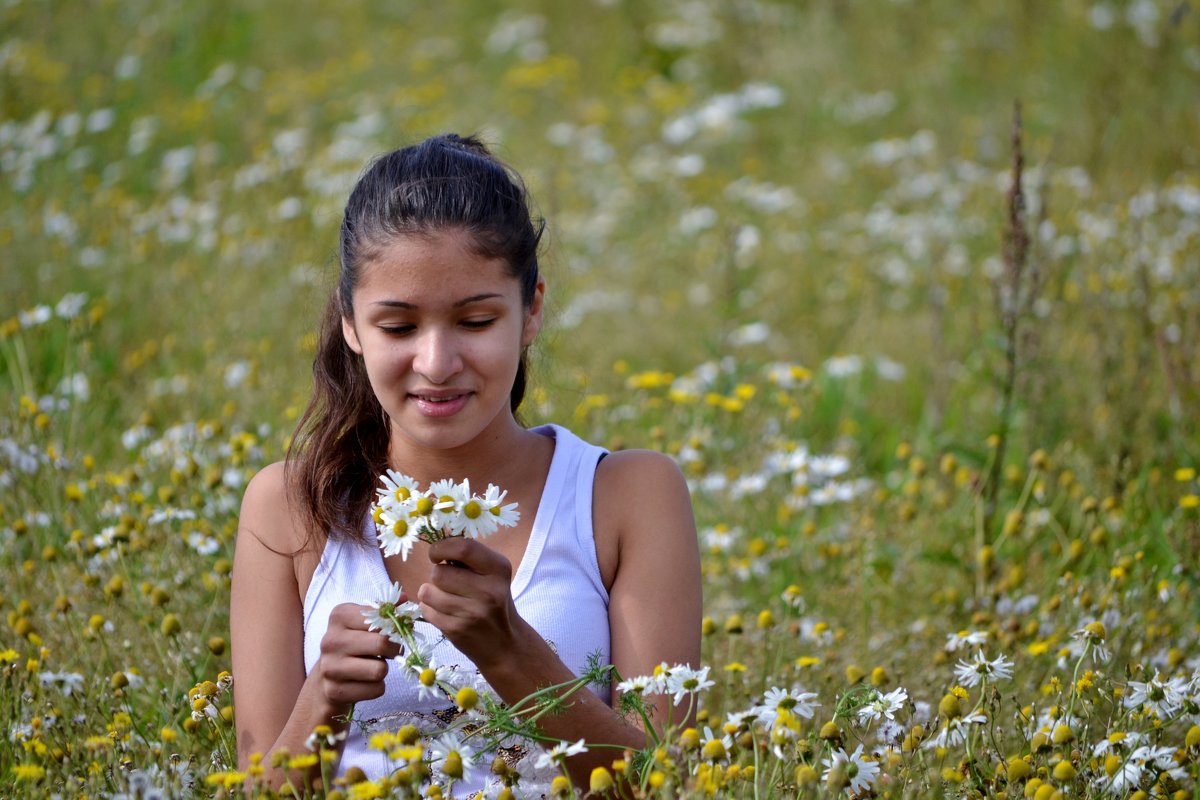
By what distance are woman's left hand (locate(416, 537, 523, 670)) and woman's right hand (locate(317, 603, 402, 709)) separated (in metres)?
0.09

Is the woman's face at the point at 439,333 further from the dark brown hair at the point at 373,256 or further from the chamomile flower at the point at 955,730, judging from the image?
the chamomile flower at the point at 955,730

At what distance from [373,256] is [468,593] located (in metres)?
0.59

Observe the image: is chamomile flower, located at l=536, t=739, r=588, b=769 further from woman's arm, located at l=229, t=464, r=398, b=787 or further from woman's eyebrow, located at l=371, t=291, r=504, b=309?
woman's eyebrow, located at l=371, t=291, r=504, b=309

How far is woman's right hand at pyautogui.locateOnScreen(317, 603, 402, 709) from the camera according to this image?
1.75 metres

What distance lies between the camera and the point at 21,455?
9.66ft

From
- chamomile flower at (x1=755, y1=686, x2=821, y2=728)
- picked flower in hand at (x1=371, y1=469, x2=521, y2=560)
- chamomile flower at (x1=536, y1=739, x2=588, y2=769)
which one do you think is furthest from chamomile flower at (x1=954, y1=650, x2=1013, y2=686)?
picked flower in hand at (x1=371, y1=469, x2=521, y2=560)

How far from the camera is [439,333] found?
1939 millimetres

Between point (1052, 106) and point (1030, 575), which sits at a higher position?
point (1052, 106)

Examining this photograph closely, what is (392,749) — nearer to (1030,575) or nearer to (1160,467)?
(1030,575)

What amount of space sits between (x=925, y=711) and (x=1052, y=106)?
5197 millimetres

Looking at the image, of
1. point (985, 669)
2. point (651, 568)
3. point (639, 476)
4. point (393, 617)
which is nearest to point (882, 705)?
point (985, 669)

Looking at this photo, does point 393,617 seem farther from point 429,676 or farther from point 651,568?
point 651,568

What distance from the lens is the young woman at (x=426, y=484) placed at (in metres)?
1.90

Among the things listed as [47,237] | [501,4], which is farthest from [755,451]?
[501,4]
